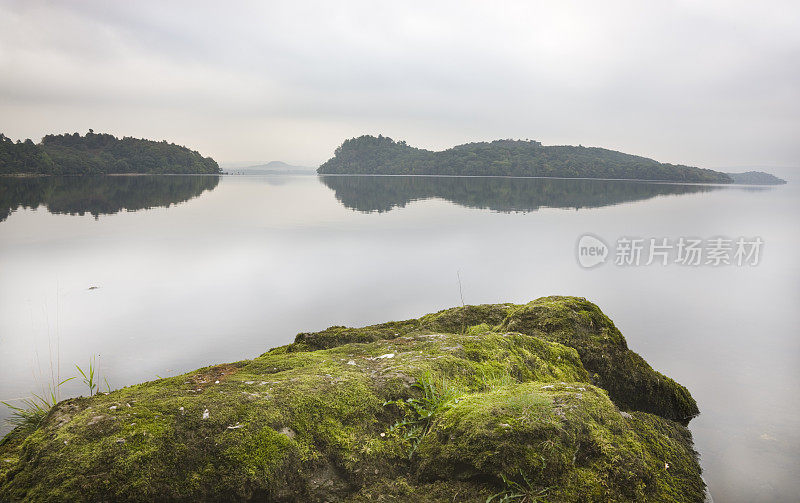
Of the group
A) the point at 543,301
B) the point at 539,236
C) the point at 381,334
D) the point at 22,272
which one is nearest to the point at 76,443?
the point at 381,334

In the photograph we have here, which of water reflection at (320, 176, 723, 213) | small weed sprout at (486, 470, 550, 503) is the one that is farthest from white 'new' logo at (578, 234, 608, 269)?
small weed sprout at (486, 470, 550, 503)

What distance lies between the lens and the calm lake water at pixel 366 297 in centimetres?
862

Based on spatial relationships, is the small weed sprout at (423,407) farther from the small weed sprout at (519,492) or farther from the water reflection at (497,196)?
the water reflection at (497,196)

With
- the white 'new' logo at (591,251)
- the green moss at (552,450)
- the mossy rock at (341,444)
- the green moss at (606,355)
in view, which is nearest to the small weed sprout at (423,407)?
the mossy rock at (341,444)

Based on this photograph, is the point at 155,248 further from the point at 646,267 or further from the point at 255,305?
the point at 646,267

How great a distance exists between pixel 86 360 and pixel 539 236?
27.5 metres

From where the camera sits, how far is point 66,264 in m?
19.3

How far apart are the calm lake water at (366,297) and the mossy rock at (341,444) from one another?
3783 millimetres

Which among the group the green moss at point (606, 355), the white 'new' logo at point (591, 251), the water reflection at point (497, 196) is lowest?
the white 'new' logo at point (591, 251)

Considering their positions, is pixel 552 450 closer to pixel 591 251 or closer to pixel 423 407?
pixel 423 407

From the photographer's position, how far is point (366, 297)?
53.5ft

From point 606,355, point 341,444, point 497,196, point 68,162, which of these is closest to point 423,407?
point 341,444

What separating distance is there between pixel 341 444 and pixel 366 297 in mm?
12525

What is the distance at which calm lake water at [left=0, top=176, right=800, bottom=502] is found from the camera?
8625mm
